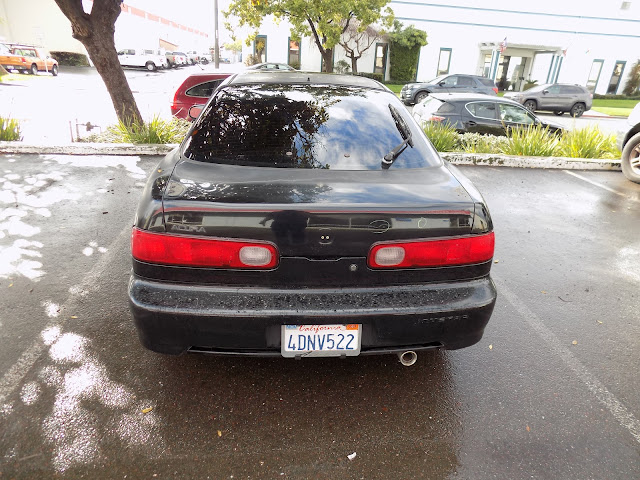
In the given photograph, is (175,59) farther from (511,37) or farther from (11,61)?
(511,37)

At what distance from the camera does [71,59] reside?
120 feet

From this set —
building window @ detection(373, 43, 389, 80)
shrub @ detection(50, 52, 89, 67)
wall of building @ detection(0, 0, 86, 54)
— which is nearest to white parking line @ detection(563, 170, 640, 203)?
building window @ detection(373, 43, 389, 80)

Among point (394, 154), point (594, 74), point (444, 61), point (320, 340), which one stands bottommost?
point (320, 340)

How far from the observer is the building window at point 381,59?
94.7 ft

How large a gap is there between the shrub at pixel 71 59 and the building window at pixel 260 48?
18.1 meters

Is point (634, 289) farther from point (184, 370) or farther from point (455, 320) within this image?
point (184, 370)

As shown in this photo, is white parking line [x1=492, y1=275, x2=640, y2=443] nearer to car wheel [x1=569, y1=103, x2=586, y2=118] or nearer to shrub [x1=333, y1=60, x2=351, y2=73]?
car wheel [x1=569, y1=103, x2=586, y2=118]

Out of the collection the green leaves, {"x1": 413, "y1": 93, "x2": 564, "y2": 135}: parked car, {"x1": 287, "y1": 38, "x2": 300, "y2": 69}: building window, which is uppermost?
the green leaves

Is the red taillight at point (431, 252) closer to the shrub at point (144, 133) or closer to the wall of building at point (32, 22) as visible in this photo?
the shrub at point (144, 133)

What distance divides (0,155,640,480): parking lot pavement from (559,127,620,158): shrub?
5.60 m

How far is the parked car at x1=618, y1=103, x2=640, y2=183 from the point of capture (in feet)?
23.9

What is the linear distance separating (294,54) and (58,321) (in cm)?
2857

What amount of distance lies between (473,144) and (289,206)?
768cm

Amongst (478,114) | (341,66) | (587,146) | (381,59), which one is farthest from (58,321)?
(381,59)
